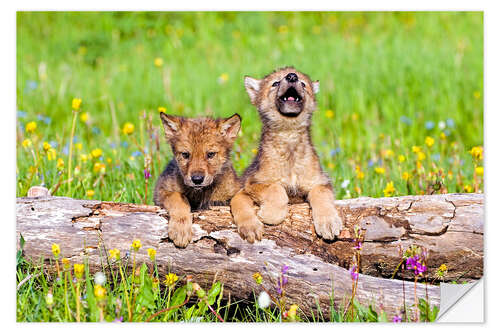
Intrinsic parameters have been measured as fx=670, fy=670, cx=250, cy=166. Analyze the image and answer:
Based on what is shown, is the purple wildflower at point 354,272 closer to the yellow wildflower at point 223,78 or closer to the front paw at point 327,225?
the front paw at point 327,225

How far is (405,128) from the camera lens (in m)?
7.22

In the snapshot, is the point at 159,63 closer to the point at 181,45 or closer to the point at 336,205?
the point at 181,45

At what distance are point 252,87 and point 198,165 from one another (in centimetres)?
92

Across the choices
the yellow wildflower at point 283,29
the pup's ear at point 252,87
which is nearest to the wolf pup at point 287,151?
the pup's ear at point 252,87

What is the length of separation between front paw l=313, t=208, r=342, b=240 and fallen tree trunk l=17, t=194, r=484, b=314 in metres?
0.07

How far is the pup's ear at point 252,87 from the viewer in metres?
5.22

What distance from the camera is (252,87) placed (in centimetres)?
525

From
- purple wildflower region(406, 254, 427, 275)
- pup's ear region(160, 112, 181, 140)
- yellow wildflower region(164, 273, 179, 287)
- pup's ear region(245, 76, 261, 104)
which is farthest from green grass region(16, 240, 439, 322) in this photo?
pup's ear region(245, 76, 261, 104)

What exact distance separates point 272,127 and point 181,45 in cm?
303

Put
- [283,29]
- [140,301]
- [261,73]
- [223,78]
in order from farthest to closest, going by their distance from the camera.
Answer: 1. [283,29]
2. [223,78]
3. [261,73]
4. [140,301]

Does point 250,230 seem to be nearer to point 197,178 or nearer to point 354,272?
point 197,178
